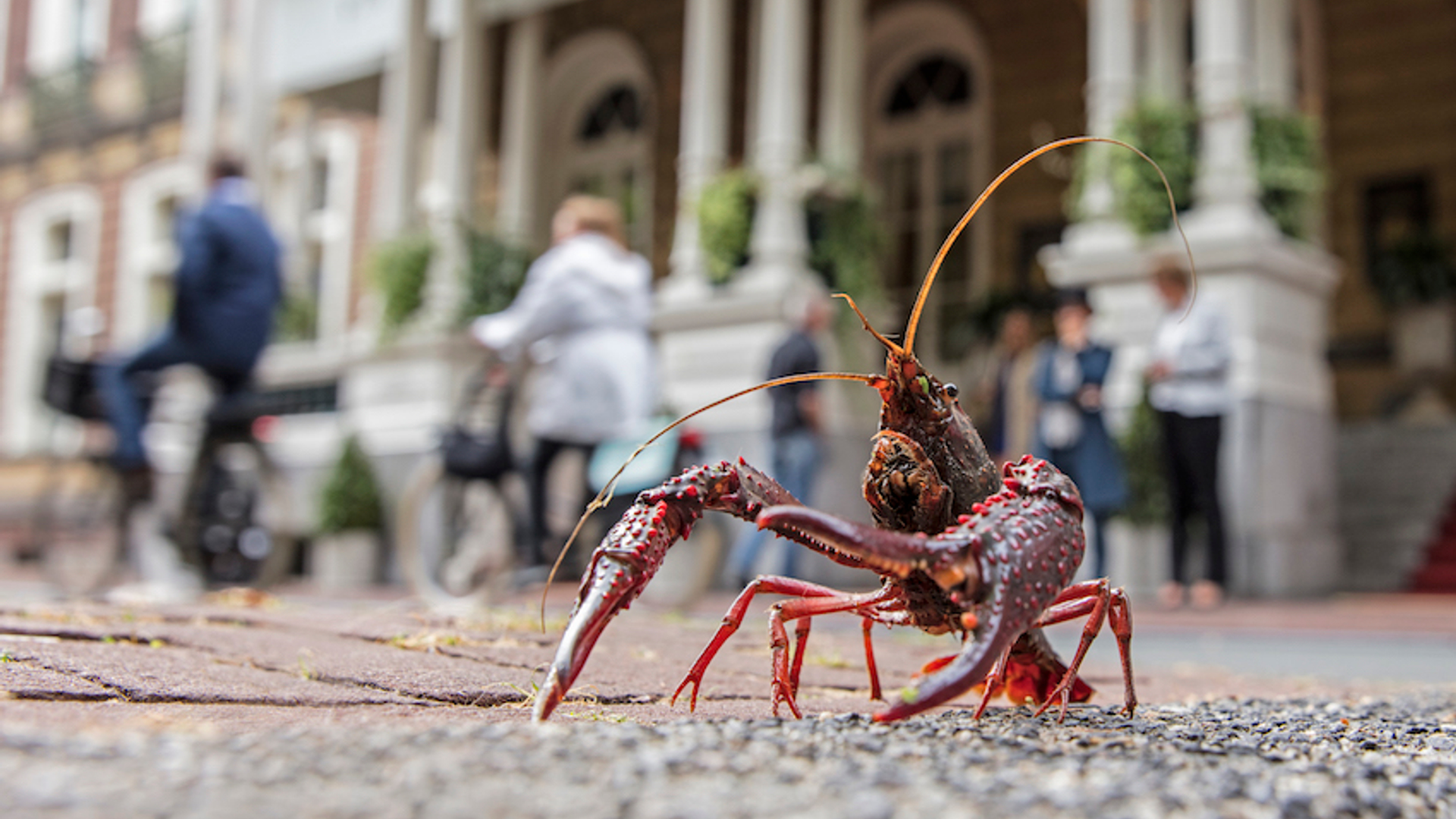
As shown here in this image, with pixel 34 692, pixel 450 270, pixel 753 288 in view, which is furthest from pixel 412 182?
pixel 34 692

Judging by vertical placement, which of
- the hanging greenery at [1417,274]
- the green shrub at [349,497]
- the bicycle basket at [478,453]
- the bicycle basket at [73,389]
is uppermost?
the hanging greenery at [1417,274]

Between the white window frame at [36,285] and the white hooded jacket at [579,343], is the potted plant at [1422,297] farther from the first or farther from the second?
the white window frame at [36,285]

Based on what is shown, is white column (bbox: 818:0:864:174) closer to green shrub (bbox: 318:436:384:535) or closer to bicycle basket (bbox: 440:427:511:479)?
green shrub (bbox: 318:436:384:535)

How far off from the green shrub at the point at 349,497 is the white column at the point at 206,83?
16.9ft

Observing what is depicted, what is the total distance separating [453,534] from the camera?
6.02 m

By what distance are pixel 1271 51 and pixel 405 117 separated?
273 inches

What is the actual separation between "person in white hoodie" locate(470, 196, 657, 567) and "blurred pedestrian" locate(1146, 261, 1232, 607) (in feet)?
8.39

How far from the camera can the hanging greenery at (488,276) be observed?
10625 millimetres

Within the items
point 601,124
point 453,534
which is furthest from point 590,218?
point 601,124

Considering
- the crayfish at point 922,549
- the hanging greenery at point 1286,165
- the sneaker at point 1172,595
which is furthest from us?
the hanging greenery at point 1286,165

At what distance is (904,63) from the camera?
12.4 meters

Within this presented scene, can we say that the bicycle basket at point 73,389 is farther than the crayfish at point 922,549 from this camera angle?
Yes

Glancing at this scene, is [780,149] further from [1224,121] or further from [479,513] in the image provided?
[479,513]

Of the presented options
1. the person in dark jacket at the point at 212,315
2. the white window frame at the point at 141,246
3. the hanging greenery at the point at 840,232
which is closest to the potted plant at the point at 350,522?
the person in dark jacket at the point at 212,315
